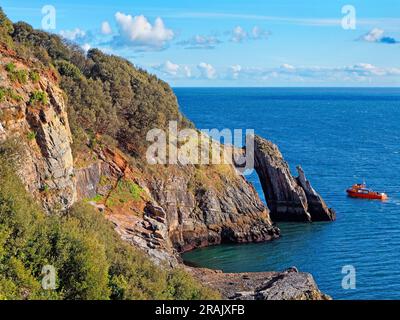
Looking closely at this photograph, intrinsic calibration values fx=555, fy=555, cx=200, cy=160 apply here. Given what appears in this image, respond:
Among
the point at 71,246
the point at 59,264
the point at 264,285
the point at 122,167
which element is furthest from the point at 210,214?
the point at 59,264

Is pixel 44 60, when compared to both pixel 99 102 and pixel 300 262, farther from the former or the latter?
pixel 300 262

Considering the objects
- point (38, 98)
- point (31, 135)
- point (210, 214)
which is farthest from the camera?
point (210, 214)

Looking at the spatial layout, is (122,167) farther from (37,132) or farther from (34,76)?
(34,76)

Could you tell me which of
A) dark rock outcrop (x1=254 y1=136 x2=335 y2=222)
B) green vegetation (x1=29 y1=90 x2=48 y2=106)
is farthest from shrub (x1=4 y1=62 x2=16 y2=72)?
dark rock outcrop (x1=254 y1=136 x2=335 y2=222)

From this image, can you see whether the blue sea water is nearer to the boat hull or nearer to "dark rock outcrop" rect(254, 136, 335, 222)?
the boat hull

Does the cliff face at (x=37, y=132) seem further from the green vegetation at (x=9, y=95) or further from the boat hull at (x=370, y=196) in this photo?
the boat hull at (x=370, y=196)
